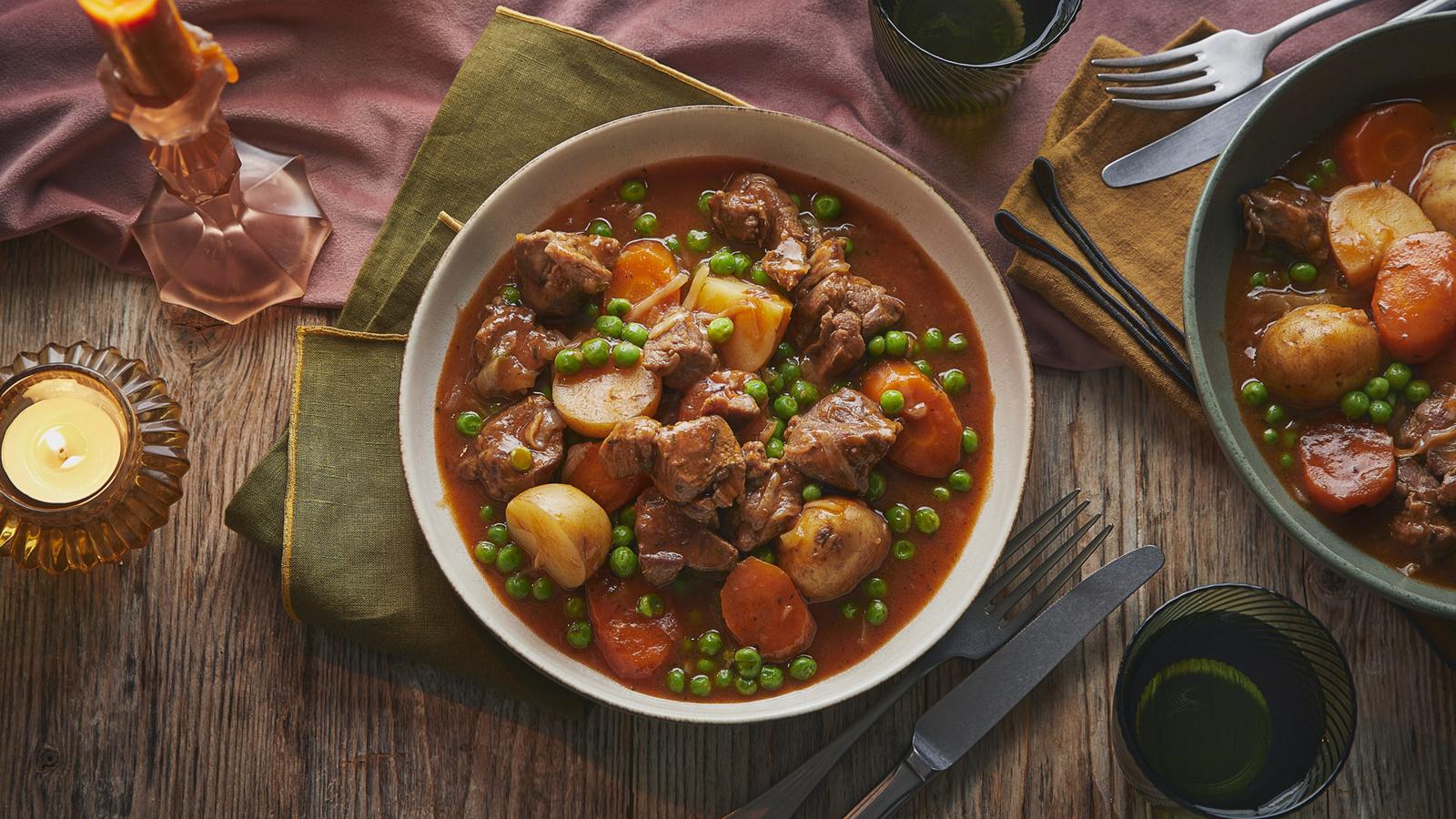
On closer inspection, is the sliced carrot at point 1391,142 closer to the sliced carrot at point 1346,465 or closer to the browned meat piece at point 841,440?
the sliced carrot at point 1346,465

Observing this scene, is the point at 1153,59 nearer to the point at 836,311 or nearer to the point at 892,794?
the point at 836,311

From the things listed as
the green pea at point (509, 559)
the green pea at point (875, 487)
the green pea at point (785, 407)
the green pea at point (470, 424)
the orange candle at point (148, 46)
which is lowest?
the green pea at point (875, 487)

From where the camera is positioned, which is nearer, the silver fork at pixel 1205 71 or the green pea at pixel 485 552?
the green pea at pixel 485 552

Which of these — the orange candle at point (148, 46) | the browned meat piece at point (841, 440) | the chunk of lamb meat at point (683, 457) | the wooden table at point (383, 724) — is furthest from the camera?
the wooden table at point (383, 724)

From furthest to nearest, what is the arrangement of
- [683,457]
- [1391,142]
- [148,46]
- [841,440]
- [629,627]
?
[1391,142], [629,627], [841,440], [683,457], [148,46]

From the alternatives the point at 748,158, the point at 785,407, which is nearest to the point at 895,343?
the point at 785,407

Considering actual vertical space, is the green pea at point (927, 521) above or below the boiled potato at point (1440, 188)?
below

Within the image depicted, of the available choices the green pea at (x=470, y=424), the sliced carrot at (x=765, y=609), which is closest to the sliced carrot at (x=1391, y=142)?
the sliced carrot at (x=765, y=609)
